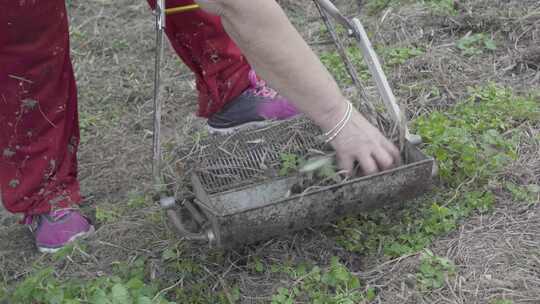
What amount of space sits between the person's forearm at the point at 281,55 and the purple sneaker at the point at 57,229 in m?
1.00

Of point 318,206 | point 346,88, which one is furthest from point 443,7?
point 318,206

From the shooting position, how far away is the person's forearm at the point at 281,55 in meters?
1.75

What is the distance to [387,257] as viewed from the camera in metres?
2.11

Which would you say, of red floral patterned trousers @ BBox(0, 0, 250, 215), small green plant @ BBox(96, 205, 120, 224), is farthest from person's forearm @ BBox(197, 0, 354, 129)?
small green plant @ BBox(96, 205, 120, 224)

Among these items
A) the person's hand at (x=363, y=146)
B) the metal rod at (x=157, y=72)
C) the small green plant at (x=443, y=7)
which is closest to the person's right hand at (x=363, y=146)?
the person's hand at (x=363, y=146)

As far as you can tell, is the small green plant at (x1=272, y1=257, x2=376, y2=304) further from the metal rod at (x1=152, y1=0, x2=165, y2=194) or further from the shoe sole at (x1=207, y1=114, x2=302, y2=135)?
the shoe sole at (x1=207, y1=114, x2=302, y2=135)

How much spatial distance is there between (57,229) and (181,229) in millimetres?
689

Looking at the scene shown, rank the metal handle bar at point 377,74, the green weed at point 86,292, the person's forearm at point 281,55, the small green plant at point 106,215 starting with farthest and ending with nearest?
the small green plant at point 106,215 < the metal handle bar at point 377,74 < the green weed at point 86,292 < the person's forearm at point 281,55

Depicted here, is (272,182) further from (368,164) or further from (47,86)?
(47,86)

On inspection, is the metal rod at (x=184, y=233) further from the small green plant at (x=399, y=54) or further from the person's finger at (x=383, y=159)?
the small green plant at (x=399, y=54)

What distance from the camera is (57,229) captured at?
2.45 m

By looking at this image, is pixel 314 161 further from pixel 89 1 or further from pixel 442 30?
pixel 89 1

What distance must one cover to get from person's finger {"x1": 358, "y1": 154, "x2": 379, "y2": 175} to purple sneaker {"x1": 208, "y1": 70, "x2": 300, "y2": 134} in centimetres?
68

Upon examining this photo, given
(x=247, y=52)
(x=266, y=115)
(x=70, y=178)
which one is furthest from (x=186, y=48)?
(x=247, y=52)
